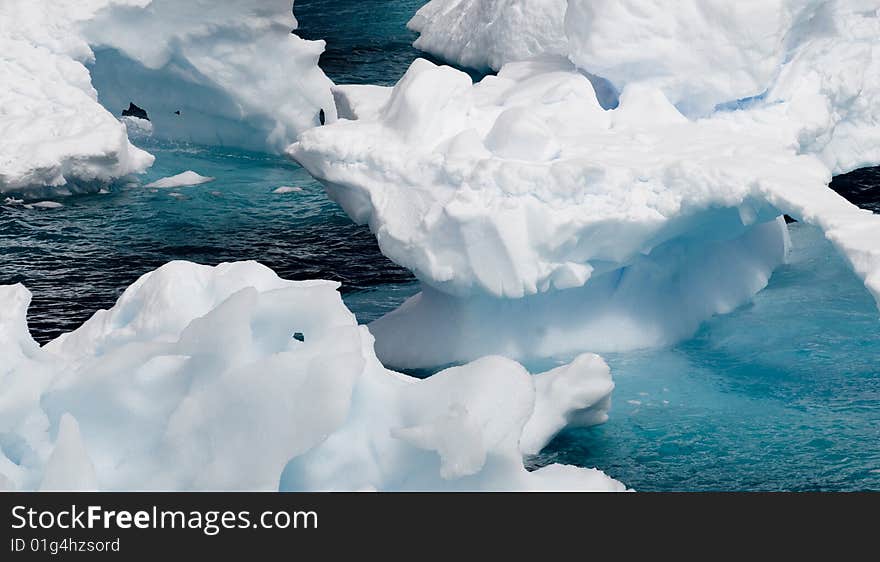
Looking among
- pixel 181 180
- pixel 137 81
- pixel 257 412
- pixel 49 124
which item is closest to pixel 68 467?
pixel 257 412

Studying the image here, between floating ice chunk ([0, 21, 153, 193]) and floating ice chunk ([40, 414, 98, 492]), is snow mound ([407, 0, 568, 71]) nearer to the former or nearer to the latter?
floating ice chunk ([0, 21, 153, 193])

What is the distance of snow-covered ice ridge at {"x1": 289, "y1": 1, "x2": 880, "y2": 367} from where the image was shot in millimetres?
6867

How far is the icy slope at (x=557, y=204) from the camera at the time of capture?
6.86 meters

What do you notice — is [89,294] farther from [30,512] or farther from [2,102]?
[30,512]

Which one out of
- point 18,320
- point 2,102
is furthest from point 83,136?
point 18,320

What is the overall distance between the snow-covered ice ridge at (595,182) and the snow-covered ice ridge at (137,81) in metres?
3.01

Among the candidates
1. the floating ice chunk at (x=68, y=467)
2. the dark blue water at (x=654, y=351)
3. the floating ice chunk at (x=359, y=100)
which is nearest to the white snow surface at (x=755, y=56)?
the dark blue water at (x=654, y=351)

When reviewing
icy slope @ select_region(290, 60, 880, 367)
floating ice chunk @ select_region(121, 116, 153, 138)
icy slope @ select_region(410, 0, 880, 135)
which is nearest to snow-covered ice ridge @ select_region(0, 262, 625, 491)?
icy slope @ select_region(290, 60, 880, 367)

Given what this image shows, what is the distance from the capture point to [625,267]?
7.57 metres

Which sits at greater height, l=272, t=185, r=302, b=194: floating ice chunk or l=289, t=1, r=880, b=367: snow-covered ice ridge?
l=289, t=1, r=880, b=367: snow-covered ice ridge

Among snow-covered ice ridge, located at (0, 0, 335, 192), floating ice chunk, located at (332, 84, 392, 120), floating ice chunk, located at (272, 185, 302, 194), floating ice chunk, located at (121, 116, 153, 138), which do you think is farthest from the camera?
floating ice chunk, located at (121, 116, 153, 138)

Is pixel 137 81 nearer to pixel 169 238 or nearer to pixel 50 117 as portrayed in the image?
pixel 50 117

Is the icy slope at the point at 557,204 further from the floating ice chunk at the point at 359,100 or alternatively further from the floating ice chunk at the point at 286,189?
the floating ice chunk at the point at 286,189

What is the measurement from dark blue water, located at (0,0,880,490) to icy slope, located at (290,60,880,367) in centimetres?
35
